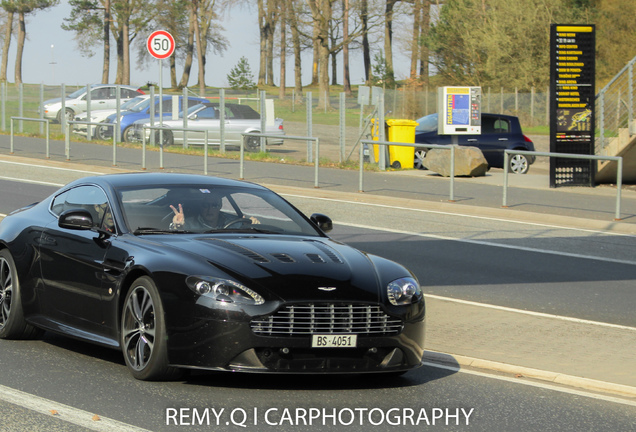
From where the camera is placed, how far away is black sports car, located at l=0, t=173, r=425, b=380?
19.9 feet

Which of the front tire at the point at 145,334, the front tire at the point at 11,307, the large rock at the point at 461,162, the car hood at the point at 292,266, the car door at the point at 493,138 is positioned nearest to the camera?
the car hood at the point at 292,266

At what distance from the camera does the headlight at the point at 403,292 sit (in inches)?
255

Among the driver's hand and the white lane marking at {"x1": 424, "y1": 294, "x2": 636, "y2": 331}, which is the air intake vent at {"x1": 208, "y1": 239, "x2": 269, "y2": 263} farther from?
the white lane marking at {"x1": 424, "y1": 294, "x2": 636, "y2": 331}

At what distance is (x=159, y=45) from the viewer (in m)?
26.7

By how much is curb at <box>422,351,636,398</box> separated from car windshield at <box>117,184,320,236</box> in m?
1.37

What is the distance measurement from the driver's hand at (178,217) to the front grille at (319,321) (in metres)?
1.49

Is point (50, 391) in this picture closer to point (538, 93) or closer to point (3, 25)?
point (538, 93)

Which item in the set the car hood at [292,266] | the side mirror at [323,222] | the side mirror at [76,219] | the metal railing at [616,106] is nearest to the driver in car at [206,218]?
the car hood at [292,266]

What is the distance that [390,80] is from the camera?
73438 mm

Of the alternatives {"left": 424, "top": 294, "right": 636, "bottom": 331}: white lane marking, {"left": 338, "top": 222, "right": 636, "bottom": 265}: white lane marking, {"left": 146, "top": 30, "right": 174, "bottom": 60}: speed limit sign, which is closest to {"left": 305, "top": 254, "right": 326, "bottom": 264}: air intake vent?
{"left": 424, "top": 294, "right": 636, "bottom": 331}: white lane marking

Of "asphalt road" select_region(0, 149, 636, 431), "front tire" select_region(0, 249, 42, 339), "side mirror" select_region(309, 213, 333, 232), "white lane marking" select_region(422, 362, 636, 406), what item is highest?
"side mirror" select_region(309, 213, 333, 232)

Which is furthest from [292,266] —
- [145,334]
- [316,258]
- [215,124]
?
[215,124]

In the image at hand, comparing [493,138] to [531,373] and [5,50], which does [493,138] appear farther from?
[5,50]

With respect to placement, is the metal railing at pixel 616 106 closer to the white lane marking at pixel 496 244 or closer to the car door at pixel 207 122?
the white lane marking at pixel 496 244
